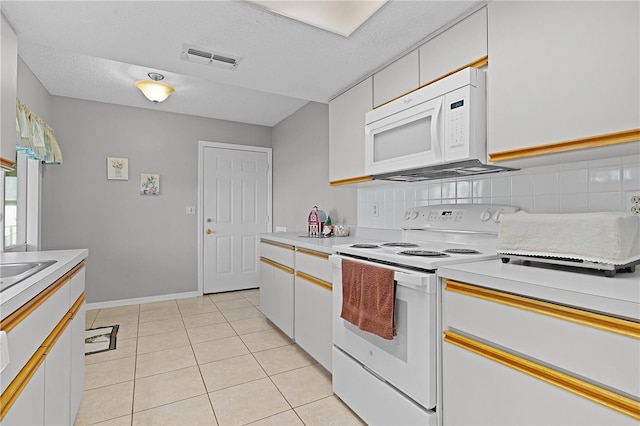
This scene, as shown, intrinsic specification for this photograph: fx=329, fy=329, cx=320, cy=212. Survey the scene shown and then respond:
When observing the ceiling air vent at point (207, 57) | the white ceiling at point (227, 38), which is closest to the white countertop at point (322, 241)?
the white ceiling at point (227, 38)

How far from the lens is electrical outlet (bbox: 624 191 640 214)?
4.37ft

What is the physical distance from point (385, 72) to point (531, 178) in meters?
1.13

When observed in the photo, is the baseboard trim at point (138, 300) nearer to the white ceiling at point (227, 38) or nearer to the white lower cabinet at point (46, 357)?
the white lower cabinet at point (46, 357)

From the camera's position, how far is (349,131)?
2566 mm

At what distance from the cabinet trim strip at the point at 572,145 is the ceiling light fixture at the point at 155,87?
2.98 metres

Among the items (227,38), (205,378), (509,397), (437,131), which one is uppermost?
(227,38)

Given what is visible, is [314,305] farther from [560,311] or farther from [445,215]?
[560,311]

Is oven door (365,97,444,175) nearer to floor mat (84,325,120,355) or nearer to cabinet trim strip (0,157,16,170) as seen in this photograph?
cabinet trim strip (0,157,16,170)

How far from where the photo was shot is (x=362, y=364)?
5.81 feet

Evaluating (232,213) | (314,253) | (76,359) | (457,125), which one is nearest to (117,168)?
(232,213)

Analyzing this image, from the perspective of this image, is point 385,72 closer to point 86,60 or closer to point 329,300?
point 329,300

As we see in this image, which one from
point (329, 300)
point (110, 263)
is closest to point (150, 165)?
point (110, 263)

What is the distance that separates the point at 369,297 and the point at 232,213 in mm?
3345

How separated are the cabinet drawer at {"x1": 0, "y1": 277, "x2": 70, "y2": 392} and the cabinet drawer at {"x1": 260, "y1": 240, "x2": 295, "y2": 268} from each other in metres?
1.57
